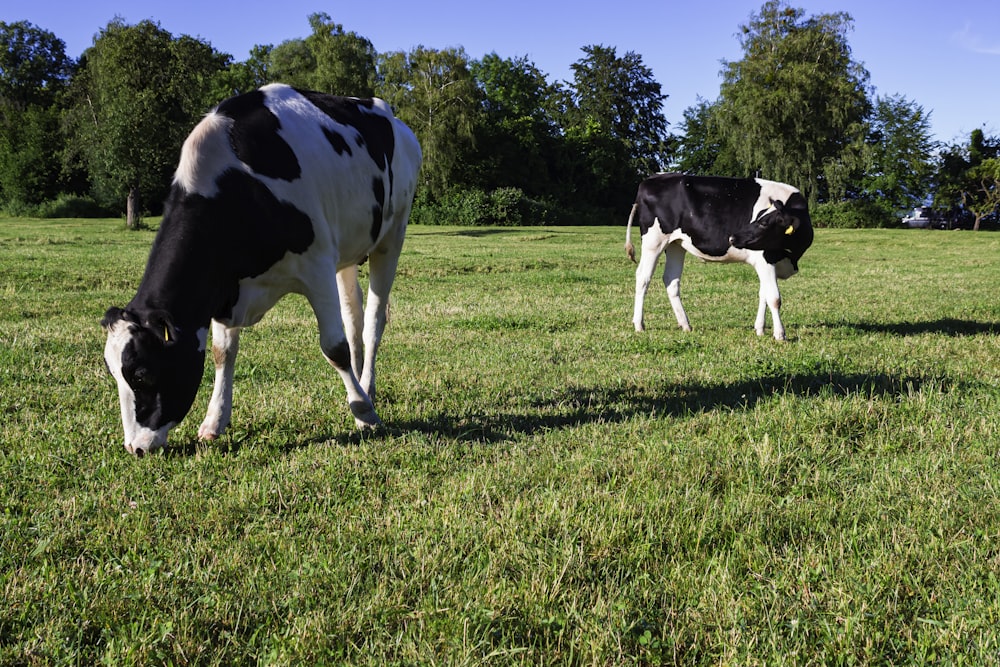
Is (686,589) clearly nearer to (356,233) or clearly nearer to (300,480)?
(300,480)

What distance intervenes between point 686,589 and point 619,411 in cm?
294

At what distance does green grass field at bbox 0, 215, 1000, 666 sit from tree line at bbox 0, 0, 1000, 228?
3044 centimetres

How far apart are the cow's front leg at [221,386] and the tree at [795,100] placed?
51.6 metres

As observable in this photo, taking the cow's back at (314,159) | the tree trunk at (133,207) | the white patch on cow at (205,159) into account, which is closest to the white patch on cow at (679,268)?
the cow's back at (314,159)

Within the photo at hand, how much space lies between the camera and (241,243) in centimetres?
475

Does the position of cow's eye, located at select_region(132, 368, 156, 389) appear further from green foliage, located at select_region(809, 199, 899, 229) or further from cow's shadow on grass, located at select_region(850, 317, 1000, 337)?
green foliage, located at select_region(809, 199, 899, 229)

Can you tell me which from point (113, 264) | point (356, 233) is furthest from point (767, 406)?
point (113, 264)

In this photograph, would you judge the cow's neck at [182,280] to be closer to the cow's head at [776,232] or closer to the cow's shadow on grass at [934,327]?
the cow's head at [776,232]

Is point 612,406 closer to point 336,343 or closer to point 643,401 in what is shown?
point 643,401

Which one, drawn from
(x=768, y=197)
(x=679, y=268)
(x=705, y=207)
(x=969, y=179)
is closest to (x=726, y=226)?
(x=705, y=207)

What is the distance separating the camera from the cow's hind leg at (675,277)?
11041 mm

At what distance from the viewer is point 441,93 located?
49.0 m

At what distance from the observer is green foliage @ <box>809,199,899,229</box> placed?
174 feet

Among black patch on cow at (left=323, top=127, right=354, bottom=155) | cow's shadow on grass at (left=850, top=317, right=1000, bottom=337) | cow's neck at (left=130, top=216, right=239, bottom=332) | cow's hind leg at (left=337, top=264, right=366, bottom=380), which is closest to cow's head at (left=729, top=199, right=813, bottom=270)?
cow's shadow on grass at (left=850, top=317, right=1000, bottom=337)
